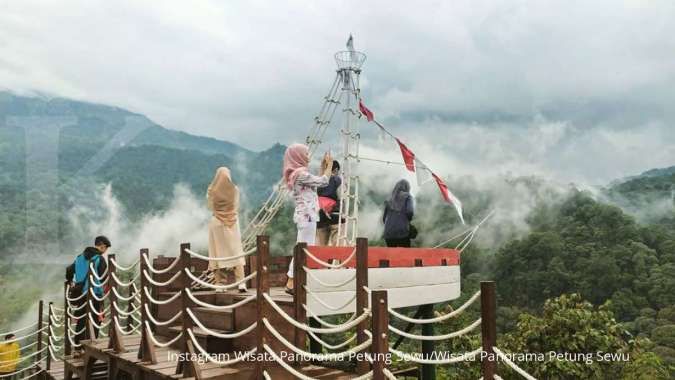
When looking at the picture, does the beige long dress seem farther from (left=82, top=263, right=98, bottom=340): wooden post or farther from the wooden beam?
the wooden beam

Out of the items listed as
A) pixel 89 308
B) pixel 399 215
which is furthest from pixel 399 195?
pixel 89 308

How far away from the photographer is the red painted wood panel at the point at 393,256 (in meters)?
4.73

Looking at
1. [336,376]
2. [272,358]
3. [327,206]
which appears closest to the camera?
[272,358]

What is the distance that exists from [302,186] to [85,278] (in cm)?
310

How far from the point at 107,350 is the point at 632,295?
86.3 feet

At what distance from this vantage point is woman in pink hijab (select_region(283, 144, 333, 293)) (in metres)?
5.41

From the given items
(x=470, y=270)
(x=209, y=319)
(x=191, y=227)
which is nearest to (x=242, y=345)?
(x=209, y=319)

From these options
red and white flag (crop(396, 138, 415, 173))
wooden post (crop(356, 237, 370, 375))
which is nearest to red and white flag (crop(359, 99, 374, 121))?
red and white flag (crop(396, 138, 415, 173))

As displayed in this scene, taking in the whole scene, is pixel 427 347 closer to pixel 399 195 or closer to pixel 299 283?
pixel 399 195

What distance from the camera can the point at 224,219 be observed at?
19.3ft

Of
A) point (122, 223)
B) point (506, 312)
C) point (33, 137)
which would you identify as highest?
point (33, 137)

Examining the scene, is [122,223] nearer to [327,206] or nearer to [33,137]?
[33,137]

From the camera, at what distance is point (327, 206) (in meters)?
6.71

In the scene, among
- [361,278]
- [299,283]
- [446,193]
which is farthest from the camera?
[446,193]
